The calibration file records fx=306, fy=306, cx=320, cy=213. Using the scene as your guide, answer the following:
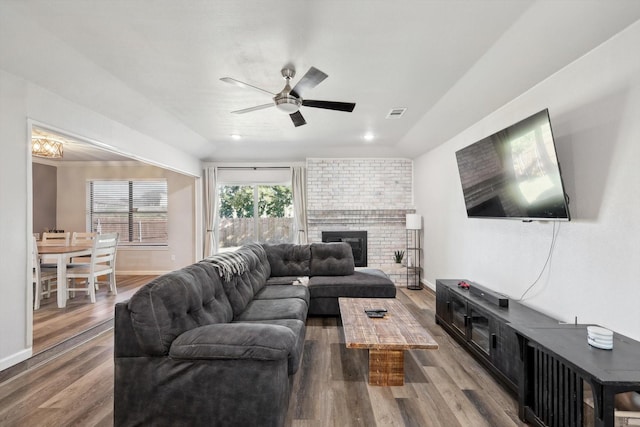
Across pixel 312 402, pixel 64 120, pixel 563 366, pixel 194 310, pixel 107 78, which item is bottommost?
pixel 312 402

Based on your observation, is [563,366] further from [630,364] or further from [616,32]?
[616,32]

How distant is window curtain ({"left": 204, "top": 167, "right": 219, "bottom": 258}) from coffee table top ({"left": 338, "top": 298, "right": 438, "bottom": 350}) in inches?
167

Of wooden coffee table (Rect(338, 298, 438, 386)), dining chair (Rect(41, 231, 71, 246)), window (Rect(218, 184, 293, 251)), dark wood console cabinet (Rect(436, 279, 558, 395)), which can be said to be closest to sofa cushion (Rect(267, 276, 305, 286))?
wooden coffee table (Rect(338, 298, 438, 386))

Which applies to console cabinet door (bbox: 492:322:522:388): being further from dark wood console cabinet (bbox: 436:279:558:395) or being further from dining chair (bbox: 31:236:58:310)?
dining chair (bbox: 31:236:58:310)

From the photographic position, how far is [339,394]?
7.16 ft

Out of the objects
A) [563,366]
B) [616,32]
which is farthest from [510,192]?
[563,366]

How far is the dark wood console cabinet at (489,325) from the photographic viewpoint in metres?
2.18

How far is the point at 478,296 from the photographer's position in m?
2.88

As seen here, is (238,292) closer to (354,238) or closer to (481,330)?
(481,330)

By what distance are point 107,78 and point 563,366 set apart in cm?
418

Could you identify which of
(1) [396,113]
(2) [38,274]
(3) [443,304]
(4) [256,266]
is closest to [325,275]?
(4) [256,266]

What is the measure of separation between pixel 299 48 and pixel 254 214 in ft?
14.9

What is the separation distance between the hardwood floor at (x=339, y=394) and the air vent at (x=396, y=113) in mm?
2799

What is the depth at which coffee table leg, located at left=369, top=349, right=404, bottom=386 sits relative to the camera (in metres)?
2.31
